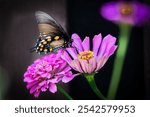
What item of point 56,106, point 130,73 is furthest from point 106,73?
point 56,106

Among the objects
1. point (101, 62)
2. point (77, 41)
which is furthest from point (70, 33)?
point (101, 62)

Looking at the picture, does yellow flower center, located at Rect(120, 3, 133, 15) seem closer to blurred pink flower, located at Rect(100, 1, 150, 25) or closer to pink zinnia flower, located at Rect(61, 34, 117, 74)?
blurred pink flower, located at Rect(100, 1, 150, 25)

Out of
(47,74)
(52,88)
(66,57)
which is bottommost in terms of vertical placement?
(52,88)

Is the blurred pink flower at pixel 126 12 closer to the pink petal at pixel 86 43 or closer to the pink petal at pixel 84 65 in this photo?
the pink petal at pixel 86 43

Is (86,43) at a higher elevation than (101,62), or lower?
higher

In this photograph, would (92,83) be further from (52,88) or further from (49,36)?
(49,36)

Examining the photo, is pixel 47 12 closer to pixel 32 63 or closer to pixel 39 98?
pixel 32 63
